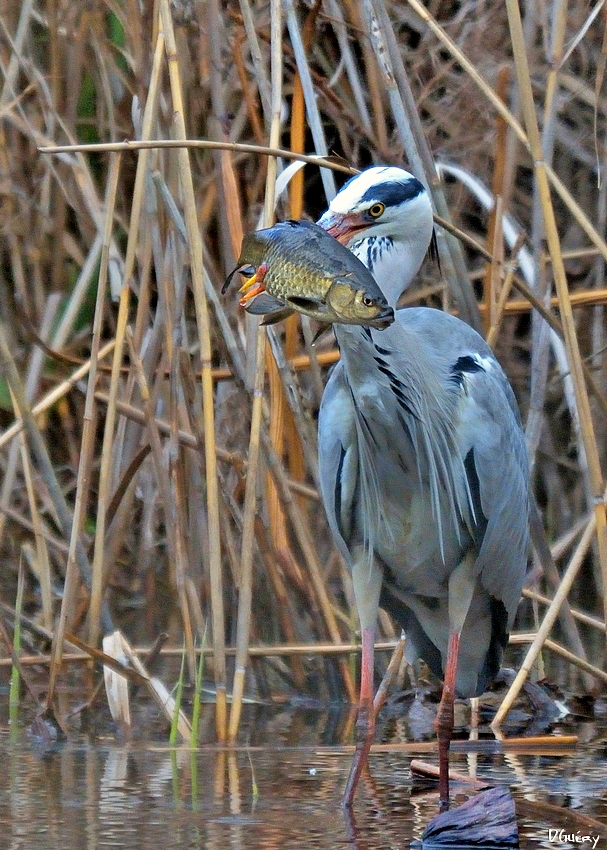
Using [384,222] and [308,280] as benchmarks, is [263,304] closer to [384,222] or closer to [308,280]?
[308,280]

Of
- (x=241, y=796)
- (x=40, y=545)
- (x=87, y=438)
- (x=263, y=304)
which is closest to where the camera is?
(x=263, y=304)

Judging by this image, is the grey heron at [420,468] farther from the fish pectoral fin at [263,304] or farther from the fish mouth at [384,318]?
the fish mouth at [384,318]

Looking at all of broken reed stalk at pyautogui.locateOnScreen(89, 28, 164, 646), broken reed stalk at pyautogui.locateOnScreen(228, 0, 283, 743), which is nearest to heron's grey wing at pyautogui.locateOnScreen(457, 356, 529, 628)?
broken reed stalk at pyautogui.locateOnScreen(228, 0, 283, 743)

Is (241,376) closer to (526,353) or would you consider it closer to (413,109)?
(413,109)

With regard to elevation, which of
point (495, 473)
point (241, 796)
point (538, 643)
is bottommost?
point (241, 796)

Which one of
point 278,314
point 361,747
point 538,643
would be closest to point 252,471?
point 361,747

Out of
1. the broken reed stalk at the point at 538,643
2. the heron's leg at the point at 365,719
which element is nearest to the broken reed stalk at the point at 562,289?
the broken reed stalk at the point at 538,643

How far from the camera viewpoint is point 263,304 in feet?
7.25

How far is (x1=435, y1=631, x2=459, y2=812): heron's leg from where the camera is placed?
2781 mm

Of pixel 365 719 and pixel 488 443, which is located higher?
pixel 488 443

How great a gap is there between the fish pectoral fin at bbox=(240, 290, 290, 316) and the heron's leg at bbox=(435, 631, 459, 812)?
3.61ft

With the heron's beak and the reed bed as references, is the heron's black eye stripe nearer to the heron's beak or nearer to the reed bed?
the heron's beak

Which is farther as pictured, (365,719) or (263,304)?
(365,719)

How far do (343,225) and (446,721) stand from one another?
1.10 meters
